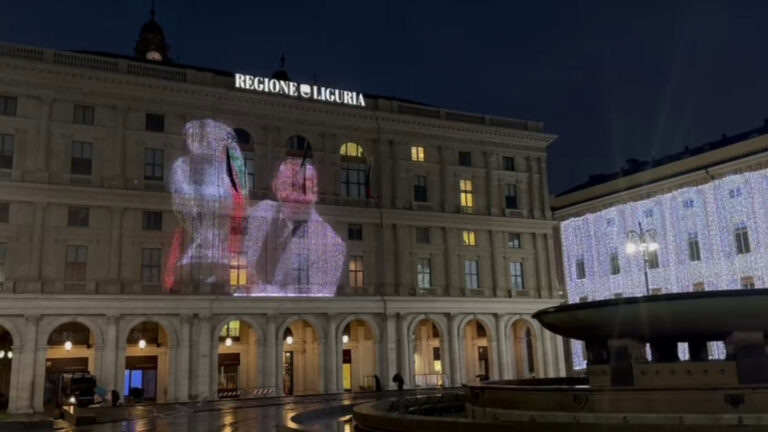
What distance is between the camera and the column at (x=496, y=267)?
166ft

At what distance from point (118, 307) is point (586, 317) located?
28006mm

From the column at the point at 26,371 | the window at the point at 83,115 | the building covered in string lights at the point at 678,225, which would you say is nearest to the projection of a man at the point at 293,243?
the window at the point at 83,115

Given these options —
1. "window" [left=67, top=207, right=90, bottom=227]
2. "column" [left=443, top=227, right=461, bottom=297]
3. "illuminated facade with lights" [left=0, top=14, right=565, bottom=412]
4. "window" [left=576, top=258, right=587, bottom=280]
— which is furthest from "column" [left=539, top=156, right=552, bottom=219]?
"window" [left=67, top=207, right=90, bottom=227]

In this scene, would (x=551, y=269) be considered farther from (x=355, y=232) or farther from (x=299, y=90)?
(x=299, y=90)

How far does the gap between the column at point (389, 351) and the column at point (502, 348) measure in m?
7.92

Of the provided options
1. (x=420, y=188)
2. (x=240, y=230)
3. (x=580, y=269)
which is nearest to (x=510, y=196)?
(x=420, y=188)

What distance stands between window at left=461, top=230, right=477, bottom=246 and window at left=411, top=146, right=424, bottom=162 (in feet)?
19.8

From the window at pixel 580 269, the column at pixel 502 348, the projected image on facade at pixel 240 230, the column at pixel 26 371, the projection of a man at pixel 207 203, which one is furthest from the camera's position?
the window at pixel 580 269

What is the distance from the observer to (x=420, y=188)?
4972cm

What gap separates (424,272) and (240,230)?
13.2 m

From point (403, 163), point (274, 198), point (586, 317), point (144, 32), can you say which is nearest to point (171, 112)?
point (274, 198)

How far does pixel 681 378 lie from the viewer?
18.1m

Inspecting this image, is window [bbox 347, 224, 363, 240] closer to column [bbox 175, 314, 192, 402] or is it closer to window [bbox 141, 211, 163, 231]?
column [bbox 175, 314, 192, 402]

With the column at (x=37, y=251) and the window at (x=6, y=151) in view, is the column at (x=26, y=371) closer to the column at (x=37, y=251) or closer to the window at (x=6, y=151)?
the column at (x=37, y=251)
